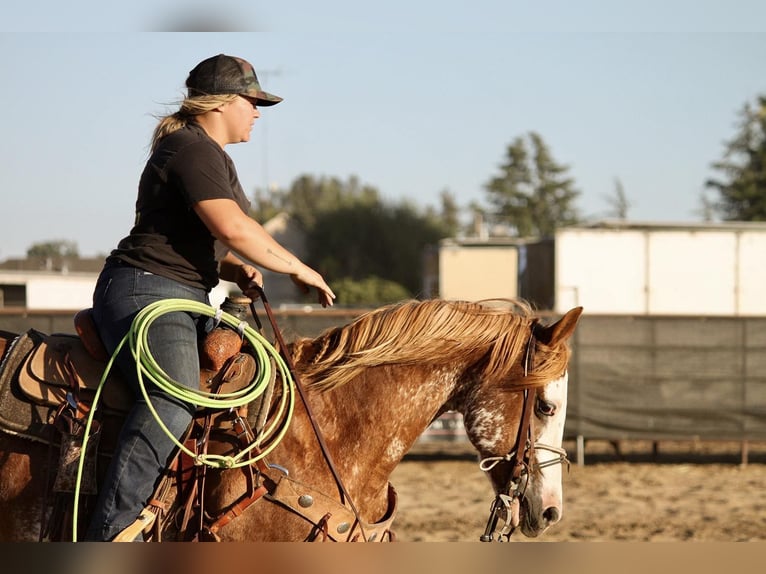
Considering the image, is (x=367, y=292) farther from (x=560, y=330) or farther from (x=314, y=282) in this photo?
(x=314, y=282)

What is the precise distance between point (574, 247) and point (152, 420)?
15473mm

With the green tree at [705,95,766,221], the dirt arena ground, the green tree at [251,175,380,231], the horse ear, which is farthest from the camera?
the green tree at [251,175,380,231]

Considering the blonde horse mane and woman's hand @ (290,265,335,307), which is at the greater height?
woman's hand @ (290,265,335,307)

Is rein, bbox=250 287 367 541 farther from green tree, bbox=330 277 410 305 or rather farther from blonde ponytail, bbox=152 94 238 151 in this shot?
green tree, bbox=330 277 410 305

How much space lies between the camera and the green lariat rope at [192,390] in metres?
2.85

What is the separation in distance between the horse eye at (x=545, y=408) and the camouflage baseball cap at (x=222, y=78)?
1.56 metres

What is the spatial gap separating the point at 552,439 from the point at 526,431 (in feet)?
0.41

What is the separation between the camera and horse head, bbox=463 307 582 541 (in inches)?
128

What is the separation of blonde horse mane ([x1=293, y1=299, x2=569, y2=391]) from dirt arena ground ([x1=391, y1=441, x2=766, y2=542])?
490 cm

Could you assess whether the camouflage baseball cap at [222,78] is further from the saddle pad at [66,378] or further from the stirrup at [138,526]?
the stirrup at [138,526]

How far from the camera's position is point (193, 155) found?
2936mm

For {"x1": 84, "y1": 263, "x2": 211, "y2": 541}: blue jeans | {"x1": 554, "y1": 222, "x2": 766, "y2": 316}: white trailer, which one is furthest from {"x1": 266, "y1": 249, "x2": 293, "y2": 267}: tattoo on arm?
{"x1": 554, "y1": 222, "x2": 766, "y2": 316}: white trailer

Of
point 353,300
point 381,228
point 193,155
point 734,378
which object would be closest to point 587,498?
point 734,378

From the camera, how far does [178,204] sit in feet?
9.97
